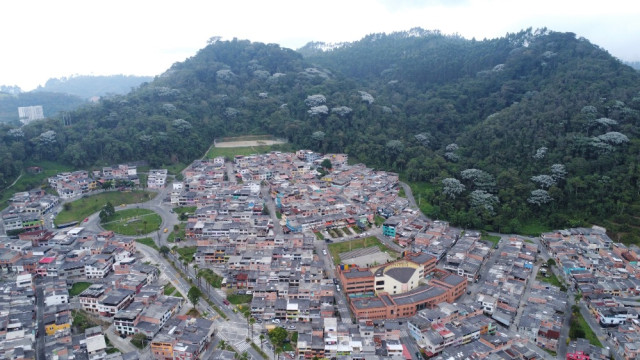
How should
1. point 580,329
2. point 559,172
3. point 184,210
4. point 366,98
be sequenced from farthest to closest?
point 366,98, point 559,172, point 184,210, point 580,329

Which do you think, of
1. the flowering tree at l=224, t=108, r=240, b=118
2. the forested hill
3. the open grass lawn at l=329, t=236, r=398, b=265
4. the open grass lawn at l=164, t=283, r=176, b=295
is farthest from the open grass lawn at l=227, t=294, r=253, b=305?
the flowering tree at l=224, t=108, r=240, b=118

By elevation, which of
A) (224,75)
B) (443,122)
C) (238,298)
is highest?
(224,75)

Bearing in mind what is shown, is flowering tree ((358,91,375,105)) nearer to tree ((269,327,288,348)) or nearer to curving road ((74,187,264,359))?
curving road ((74,187,264,359))

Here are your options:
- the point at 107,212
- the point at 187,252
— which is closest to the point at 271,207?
the point at 187,252

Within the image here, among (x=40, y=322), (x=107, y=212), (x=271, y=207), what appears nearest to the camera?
(x=40, y=322)

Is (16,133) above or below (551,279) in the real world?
above

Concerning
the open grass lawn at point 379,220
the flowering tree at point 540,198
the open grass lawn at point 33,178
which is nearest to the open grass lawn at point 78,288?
the open grass lawn at point 33,178

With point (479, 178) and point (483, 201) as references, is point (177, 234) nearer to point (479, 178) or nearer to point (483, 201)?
point (483, 201)

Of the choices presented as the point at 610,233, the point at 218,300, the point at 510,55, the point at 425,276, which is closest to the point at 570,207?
the point at 610,233
